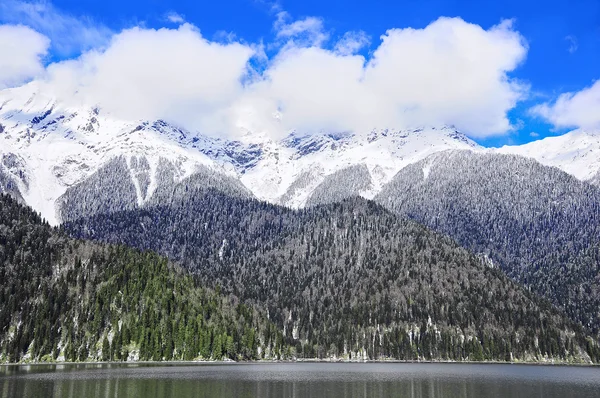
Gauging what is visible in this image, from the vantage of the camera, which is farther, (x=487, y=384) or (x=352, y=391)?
(x=487, y=384)

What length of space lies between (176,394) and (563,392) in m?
73.4

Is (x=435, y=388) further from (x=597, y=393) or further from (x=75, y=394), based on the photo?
(x=75, y=394)

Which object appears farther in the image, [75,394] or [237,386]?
[237,386]

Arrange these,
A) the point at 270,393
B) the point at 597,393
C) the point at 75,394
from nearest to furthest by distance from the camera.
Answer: the point at 75,394, the point at 270,393, the point at 597,393

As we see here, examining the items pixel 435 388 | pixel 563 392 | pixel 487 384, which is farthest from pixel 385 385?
pixel 563 392

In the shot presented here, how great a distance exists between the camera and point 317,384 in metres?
129

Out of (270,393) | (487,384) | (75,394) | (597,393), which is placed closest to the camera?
(75,394)

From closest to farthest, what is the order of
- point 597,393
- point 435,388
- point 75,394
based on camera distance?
point 75,394 < point 597,393 < point 435,388

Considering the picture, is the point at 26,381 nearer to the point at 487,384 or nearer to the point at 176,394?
the point at 176,394

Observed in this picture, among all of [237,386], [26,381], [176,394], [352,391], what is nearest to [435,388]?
[352,391]

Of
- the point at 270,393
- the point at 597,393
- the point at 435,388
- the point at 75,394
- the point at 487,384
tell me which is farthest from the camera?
the point at 487,384

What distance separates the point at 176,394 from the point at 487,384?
236 ft

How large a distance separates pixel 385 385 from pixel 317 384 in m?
14.5

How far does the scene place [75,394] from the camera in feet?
319
